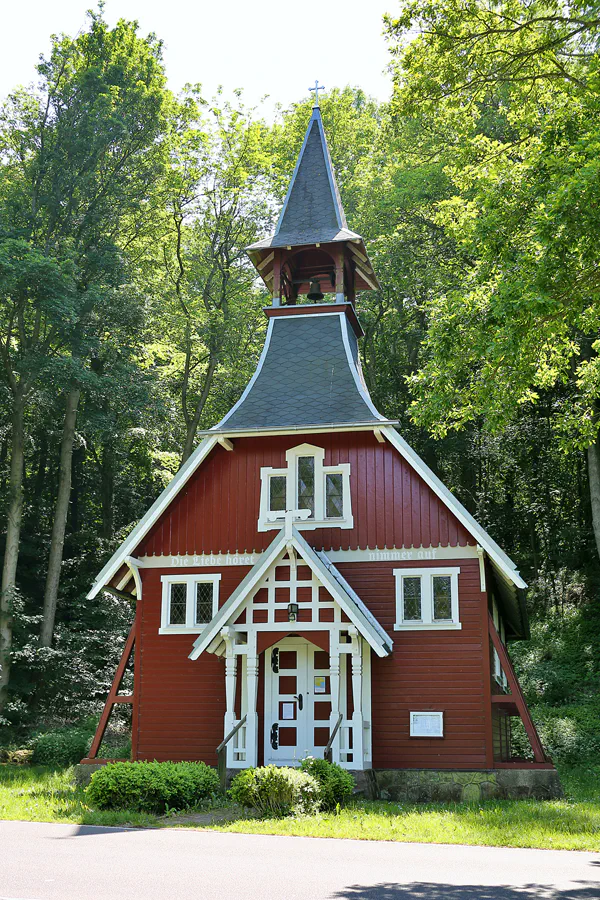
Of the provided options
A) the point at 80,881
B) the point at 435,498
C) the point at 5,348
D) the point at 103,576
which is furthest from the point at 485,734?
the point at 5,348

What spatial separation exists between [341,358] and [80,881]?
42.7ft

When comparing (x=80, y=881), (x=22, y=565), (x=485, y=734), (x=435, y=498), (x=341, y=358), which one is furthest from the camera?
(x=22, y=565)

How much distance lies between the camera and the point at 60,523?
2770cm

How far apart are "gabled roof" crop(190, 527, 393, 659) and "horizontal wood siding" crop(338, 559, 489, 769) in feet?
1.86

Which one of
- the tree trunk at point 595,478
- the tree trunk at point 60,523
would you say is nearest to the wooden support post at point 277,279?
the tree trunk at point 60,523

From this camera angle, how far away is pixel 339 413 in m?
18.1

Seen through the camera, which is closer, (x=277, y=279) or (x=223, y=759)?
(x=223, y=759)

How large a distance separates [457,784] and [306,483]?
6.04 metres

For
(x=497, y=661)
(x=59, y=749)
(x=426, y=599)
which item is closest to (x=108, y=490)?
(x=59, y=749)

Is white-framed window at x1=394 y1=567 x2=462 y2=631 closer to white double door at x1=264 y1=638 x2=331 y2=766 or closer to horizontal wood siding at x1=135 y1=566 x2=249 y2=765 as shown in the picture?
white double door at x1=264 y1=638 x2=331 y2=766

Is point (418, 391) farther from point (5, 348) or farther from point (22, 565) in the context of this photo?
point (22, 565)

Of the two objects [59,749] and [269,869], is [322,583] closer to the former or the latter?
[269,869]

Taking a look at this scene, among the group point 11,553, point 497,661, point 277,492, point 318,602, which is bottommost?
point 497,661

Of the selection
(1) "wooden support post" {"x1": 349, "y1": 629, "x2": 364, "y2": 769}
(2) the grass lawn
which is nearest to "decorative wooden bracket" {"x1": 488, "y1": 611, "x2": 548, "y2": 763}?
(2) the grass lawn
